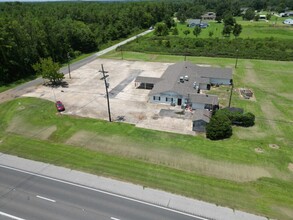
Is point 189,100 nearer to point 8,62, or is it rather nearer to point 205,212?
point 205,212

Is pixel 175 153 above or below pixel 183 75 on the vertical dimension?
below

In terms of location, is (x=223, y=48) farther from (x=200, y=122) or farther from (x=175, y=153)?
(x=175, y=153)

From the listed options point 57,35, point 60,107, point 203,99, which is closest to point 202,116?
point 203,99

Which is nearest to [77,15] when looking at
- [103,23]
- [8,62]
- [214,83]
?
[103,23]

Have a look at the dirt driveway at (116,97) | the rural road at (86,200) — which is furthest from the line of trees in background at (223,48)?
the rural road at (86,200)

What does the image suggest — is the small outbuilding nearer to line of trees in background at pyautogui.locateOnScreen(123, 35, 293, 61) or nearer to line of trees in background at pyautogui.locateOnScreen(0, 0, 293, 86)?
line of trees in background at pyautogui.locateOnScreen(123, 35, 293, 61)

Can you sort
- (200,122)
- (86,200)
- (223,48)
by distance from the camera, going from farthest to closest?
(223,48) < (200,122) < (86,200)

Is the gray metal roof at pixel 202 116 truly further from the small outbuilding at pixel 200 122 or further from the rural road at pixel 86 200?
the rural road at pixel 86 200
